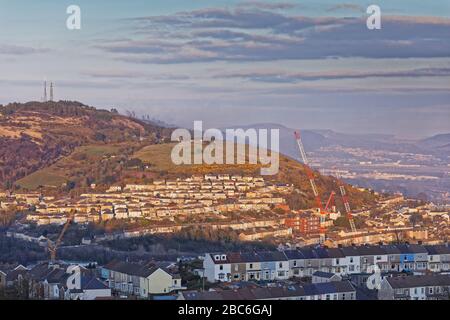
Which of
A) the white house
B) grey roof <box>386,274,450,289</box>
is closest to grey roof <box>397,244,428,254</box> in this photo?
the white house

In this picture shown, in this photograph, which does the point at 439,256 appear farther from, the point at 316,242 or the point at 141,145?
the point at 141,145

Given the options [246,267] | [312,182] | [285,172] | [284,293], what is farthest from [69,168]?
[284,293]

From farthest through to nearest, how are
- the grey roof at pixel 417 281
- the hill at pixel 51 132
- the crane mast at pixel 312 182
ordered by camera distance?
the hill at pixel 51 132 < the crane mast at pixel 312 182 < the grey roof at pixel 417 281

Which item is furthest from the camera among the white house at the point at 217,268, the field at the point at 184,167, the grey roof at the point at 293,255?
the field at the point at 184,167

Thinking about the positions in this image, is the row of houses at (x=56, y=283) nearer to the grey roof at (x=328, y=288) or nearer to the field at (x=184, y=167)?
the grey roof at (x=328, y=288)

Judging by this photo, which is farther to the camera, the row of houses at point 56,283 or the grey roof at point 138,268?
the grey roof at point 138,268

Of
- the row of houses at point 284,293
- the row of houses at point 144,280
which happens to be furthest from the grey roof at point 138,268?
the row of houses at point 284,293
